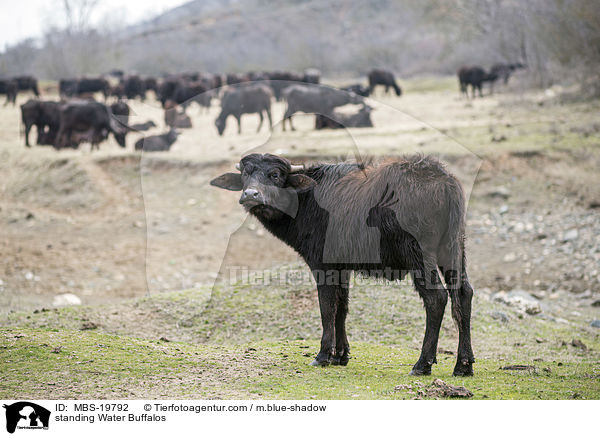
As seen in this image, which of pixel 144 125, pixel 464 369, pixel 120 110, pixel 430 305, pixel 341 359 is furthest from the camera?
pixel 120 110

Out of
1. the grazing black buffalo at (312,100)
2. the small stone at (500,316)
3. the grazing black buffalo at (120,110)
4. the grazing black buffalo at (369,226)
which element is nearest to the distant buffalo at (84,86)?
the grazing black buffalo at (120,110)

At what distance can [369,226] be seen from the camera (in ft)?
20.0

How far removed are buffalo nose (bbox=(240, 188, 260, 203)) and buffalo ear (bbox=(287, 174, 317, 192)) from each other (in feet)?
1.47

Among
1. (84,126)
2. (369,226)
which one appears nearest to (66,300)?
(369,226)

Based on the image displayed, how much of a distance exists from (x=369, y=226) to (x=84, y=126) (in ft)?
58.9

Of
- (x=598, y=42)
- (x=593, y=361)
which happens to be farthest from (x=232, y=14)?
(x=593, y=361)

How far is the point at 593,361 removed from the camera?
7.27 m

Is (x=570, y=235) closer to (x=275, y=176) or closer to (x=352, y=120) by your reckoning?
(x=352, y=120)

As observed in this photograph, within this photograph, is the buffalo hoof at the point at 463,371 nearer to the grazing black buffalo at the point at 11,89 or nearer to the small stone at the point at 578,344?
the small stone at the point at 578,344

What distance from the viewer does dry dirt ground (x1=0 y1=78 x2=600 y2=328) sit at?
12.2 metres

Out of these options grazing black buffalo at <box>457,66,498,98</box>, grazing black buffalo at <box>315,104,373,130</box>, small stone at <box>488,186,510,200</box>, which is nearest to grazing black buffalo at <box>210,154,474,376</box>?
grazing black buffalo at <box>315,104,373,130</box>

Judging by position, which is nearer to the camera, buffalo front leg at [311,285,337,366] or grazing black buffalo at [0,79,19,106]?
buffalo front leg at [311,285,337,366]

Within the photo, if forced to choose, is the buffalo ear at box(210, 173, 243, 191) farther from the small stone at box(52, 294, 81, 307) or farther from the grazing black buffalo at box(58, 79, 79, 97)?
the grazing black buffalo at box(58, 79, 79, 97)
